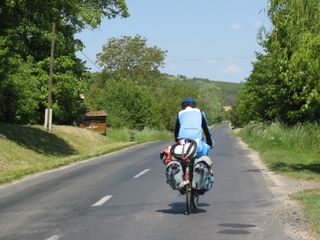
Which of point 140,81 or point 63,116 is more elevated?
point 140,81

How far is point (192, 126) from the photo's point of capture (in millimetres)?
9477

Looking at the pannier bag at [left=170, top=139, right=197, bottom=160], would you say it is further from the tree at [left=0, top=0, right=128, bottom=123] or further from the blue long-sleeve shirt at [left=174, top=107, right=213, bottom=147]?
the tree at [left=0, top=0, right=128, bottom=123]

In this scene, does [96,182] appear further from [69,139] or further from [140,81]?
[140,81]

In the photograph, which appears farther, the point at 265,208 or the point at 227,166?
the point at 227,166

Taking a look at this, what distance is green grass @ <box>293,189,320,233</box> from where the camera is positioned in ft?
27.6

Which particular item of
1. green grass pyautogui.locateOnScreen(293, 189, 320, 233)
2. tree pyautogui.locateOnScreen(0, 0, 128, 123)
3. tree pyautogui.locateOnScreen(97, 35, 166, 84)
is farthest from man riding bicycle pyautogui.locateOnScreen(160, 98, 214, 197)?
tree pyautogui.locateOnScreen(97, 35, 166, 84)

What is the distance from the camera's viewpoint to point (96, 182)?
50.5 ft

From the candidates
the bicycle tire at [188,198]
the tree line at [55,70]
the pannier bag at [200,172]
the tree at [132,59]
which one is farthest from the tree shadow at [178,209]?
the tree at [132,59]

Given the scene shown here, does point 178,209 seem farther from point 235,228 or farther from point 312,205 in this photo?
point 312,205

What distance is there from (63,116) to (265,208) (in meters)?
36.5

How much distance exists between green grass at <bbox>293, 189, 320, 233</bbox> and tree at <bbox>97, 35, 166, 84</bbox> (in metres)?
89.2

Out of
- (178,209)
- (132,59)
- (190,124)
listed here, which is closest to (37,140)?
(178,209)

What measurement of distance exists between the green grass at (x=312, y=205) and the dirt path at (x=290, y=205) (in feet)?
0.32

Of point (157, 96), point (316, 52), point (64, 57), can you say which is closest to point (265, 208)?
point (316, 52)
